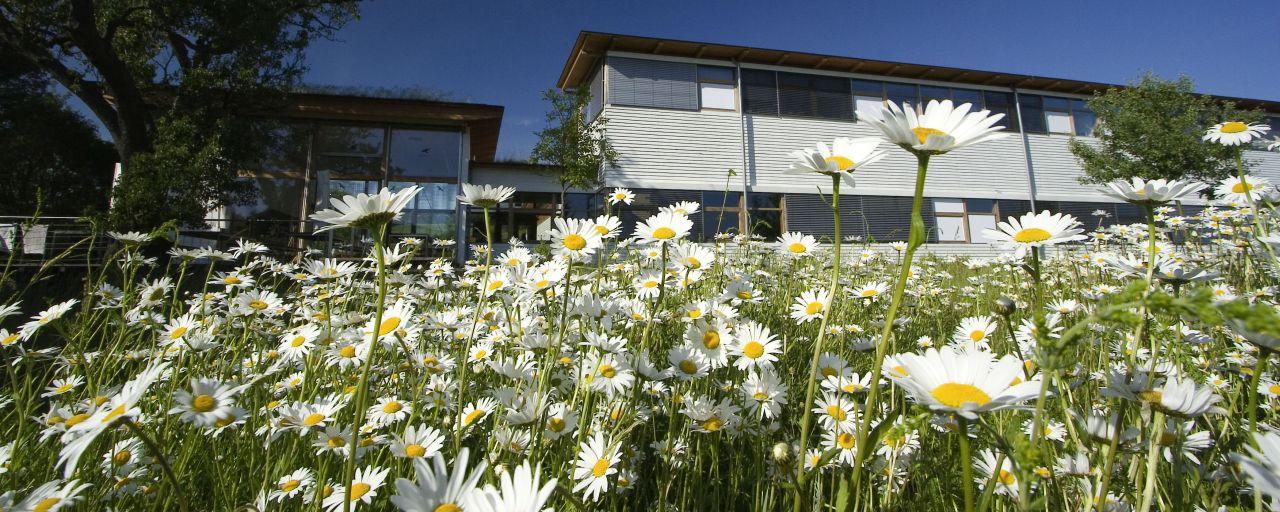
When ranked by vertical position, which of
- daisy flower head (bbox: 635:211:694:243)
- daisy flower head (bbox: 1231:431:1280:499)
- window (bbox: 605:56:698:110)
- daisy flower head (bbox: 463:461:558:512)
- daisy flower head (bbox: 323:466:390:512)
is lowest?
daisy flower head (bbox: 323:466:390:512)

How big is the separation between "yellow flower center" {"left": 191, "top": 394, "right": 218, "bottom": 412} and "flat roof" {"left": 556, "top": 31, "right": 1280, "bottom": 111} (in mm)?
12946

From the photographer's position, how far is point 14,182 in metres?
14.9

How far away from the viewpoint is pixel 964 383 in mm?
738

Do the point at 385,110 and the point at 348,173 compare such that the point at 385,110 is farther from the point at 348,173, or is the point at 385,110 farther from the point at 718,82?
the point at 718,82

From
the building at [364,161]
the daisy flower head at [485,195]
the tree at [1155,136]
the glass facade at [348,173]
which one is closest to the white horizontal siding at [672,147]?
the building at [364,161]

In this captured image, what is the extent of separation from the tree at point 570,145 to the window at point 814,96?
550 centimetres

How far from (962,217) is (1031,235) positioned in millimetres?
16338

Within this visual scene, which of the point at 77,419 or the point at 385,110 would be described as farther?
the point at 385,110

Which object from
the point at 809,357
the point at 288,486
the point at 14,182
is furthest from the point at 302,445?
the point at 14,182

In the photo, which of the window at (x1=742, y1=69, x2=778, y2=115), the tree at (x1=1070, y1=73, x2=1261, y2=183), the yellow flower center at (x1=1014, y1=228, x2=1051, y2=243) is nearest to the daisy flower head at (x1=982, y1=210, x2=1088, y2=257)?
the yellow flower center at (x1=1014, y1=228, x2=1051, y2=243)

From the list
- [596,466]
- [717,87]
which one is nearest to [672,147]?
[717,87]

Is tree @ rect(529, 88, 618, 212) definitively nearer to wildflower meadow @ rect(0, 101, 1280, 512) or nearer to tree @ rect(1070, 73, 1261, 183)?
wildflower meadow @ rect(0, 101, 1280, 512)

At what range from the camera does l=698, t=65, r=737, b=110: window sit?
1411 centimetres

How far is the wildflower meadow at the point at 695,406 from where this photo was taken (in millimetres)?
719
